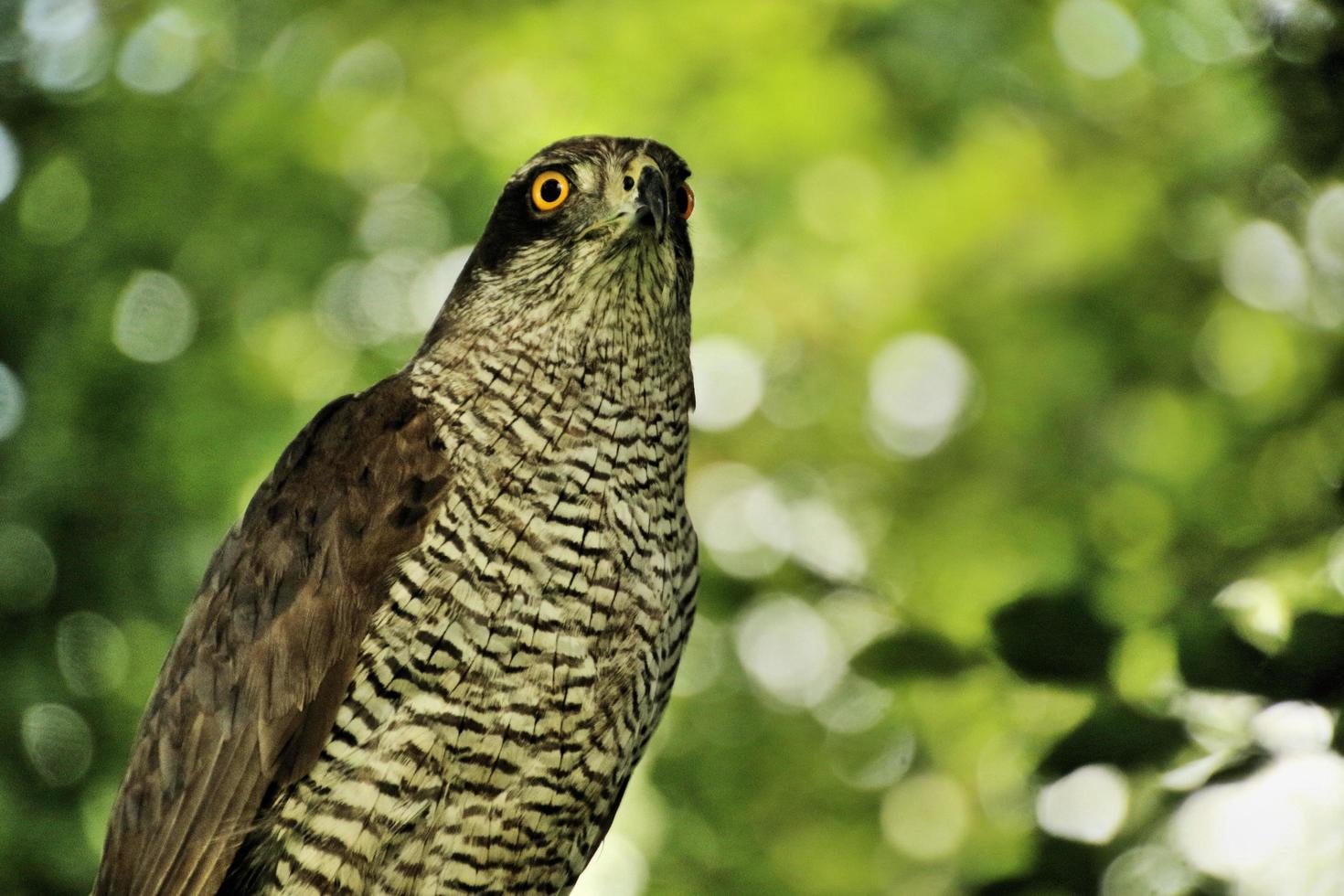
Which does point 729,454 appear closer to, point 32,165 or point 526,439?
point 32,165

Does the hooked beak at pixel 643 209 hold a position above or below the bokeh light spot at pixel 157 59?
below

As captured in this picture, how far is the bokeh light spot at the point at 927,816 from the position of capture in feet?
23.3

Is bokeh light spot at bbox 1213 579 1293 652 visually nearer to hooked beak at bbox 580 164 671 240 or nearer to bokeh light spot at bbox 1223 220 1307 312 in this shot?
hooked beak at bbox 580 164 671 240

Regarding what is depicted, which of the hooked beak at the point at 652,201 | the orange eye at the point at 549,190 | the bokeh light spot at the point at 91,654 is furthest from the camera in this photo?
the bokeh light spot at the point at 91,654

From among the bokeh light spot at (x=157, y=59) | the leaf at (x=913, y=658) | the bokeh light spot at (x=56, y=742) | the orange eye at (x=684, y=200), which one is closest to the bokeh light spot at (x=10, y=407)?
the bokeh light spot at (x=56, y=742)

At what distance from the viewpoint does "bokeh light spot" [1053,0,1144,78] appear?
6465 mm

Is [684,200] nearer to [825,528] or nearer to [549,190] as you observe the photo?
[549,190]

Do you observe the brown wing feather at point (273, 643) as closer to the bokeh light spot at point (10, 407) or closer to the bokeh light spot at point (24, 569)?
the bokeh light spot at point (24, 569)

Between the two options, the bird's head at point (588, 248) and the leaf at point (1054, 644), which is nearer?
the leaf at point (1054, 644)

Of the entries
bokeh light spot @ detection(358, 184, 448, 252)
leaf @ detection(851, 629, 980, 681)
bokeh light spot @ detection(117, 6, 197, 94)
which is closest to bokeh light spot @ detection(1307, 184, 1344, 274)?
leaf @ detection(851, 629, 980, 681)

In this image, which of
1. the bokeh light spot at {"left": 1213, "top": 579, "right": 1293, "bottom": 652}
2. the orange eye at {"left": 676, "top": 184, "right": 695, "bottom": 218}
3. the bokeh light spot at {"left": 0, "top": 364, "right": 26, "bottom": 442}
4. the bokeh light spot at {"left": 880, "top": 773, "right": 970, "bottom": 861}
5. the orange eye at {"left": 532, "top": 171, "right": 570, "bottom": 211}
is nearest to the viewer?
the bokeh light spot at {"left": 1213, "top": 579, "right": 1293, "bottom": 652}

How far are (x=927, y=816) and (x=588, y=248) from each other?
5.13 metres

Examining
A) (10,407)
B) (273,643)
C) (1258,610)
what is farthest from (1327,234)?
(10,407)

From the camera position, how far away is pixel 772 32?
634cm
